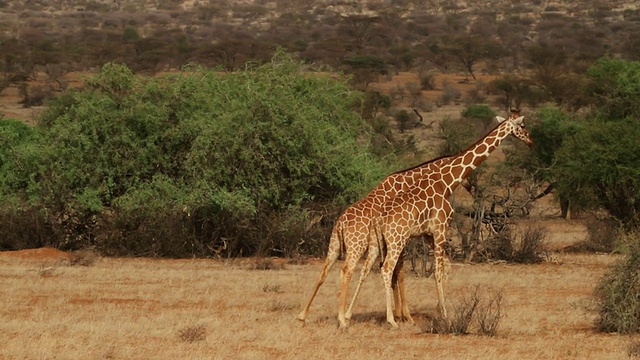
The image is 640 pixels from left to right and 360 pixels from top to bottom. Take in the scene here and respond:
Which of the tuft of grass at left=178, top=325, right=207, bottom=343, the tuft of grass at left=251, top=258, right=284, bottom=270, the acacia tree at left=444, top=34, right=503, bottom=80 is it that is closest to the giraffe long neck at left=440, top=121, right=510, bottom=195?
the tuft of grass at left=178, top=325, right=207, bottom=343

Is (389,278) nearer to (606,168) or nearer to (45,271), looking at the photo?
(45,271)

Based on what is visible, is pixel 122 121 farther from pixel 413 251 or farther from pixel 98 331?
pixel 98 331

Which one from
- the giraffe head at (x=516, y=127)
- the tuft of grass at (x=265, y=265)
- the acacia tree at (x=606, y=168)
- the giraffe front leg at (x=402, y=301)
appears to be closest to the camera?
the giraffe front leg at (x=402, y=301)

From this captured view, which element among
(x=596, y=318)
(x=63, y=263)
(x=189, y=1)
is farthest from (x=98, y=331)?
(x=189, y=1)

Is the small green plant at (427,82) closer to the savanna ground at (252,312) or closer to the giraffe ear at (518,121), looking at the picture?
the savanna ground at (252,312)

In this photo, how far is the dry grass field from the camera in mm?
11711

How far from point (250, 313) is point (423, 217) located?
99.7 inches

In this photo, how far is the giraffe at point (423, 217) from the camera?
13.0 metres

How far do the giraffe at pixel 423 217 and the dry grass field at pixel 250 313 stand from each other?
1.82 ft

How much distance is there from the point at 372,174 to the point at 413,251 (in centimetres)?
304

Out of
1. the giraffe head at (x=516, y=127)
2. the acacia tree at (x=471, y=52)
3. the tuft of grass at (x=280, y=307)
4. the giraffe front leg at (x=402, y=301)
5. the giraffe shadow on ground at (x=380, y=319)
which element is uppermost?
the giraffe head at (x=516, y=127)

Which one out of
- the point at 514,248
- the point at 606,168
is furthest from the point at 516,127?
the point at 606,168

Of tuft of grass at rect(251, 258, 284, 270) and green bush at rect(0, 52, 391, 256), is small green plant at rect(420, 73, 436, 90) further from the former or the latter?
tuft of grass at rect(251, 258, 284, 270)

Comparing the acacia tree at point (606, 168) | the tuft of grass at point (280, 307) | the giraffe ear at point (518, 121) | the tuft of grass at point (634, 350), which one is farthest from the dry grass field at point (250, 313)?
the acacia tree at point (606, 168)
